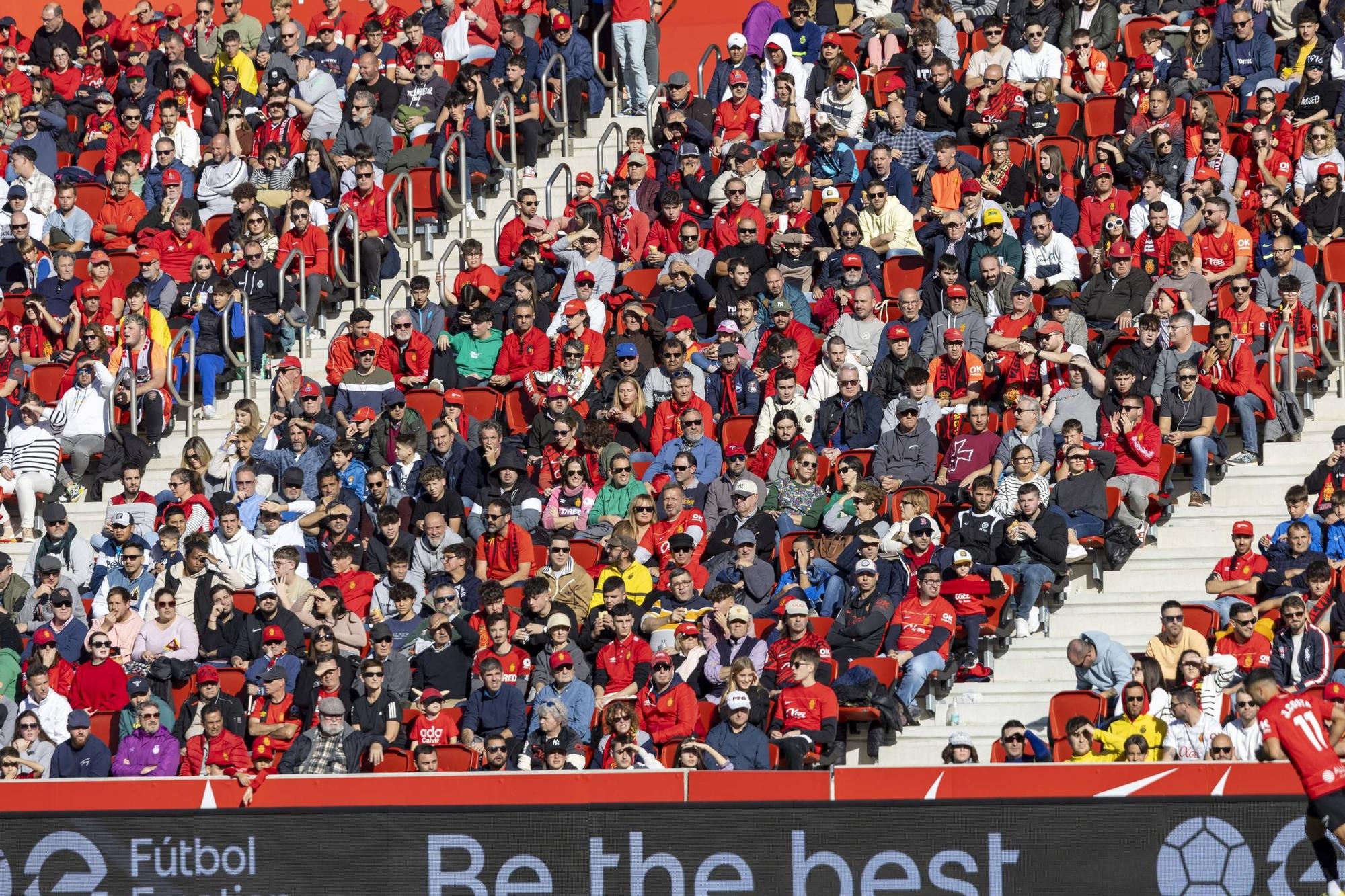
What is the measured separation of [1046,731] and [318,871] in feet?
17.3

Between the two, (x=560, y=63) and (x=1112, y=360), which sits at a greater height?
(x=560, y=63)

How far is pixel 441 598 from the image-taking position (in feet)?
49.6

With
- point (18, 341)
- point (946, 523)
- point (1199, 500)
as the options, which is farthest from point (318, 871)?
point (18, 341)

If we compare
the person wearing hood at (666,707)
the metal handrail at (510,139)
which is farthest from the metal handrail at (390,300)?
the person wearing hood at (666,707)

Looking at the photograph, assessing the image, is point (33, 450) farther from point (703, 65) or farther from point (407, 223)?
point (703, 65)

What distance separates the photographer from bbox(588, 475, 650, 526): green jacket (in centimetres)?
1616

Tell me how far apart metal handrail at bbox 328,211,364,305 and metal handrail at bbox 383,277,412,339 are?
0.93ft

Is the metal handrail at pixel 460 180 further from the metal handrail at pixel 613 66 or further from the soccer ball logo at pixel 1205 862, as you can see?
the soccer ball logo at pixel 1205 862

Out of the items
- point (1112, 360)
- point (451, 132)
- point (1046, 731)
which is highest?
point (451, 132)

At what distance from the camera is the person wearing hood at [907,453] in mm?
15727

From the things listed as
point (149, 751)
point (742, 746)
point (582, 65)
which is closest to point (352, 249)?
point (582, 65)

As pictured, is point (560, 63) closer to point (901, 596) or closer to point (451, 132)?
point (451, 132)

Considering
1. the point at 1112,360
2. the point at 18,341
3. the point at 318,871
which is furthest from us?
the point at 18,341

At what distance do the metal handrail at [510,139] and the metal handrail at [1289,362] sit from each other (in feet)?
24.5
